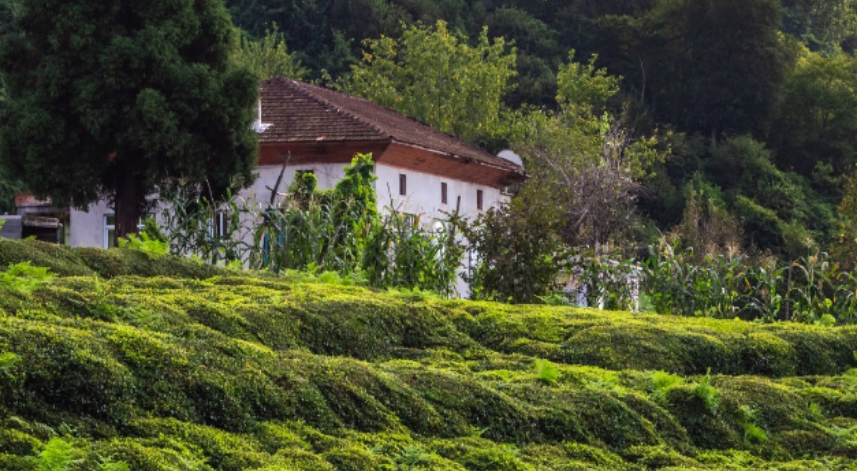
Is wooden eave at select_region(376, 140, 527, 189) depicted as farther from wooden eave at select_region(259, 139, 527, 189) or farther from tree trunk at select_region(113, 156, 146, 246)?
tree trunk at select_region(113, 156, 146, 246)

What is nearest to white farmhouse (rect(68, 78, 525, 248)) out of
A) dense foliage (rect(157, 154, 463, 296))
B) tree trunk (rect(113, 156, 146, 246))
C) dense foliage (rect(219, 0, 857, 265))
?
tree trunk (rect(113, 156, 146, 246))

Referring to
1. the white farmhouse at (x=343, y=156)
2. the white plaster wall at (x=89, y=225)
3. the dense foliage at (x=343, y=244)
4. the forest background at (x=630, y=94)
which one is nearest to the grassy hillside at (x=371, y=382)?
the dense foliage at (x=343, y=244)

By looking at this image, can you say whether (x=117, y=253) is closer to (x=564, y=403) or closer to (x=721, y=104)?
(x=564, y=403)

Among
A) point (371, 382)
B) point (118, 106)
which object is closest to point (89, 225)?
point (118, 106)

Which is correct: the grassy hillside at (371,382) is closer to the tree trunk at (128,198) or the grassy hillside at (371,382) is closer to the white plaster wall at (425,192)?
the tree trunk at (128,198)

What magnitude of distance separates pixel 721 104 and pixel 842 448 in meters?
58.0

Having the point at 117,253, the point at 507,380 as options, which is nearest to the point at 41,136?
the point at 117,253

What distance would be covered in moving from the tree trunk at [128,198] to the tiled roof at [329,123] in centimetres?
541

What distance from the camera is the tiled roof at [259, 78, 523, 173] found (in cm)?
3581

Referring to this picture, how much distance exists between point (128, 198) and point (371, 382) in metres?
23.4

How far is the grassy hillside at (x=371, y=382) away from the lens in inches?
268

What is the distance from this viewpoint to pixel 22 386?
6590 millimetres

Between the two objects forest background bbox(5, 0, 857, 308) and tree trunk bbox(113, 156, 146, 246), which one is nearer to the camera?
tree trunk bbox(113, 156, 146, 246)

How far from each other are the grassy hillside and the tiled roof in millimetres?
22879
